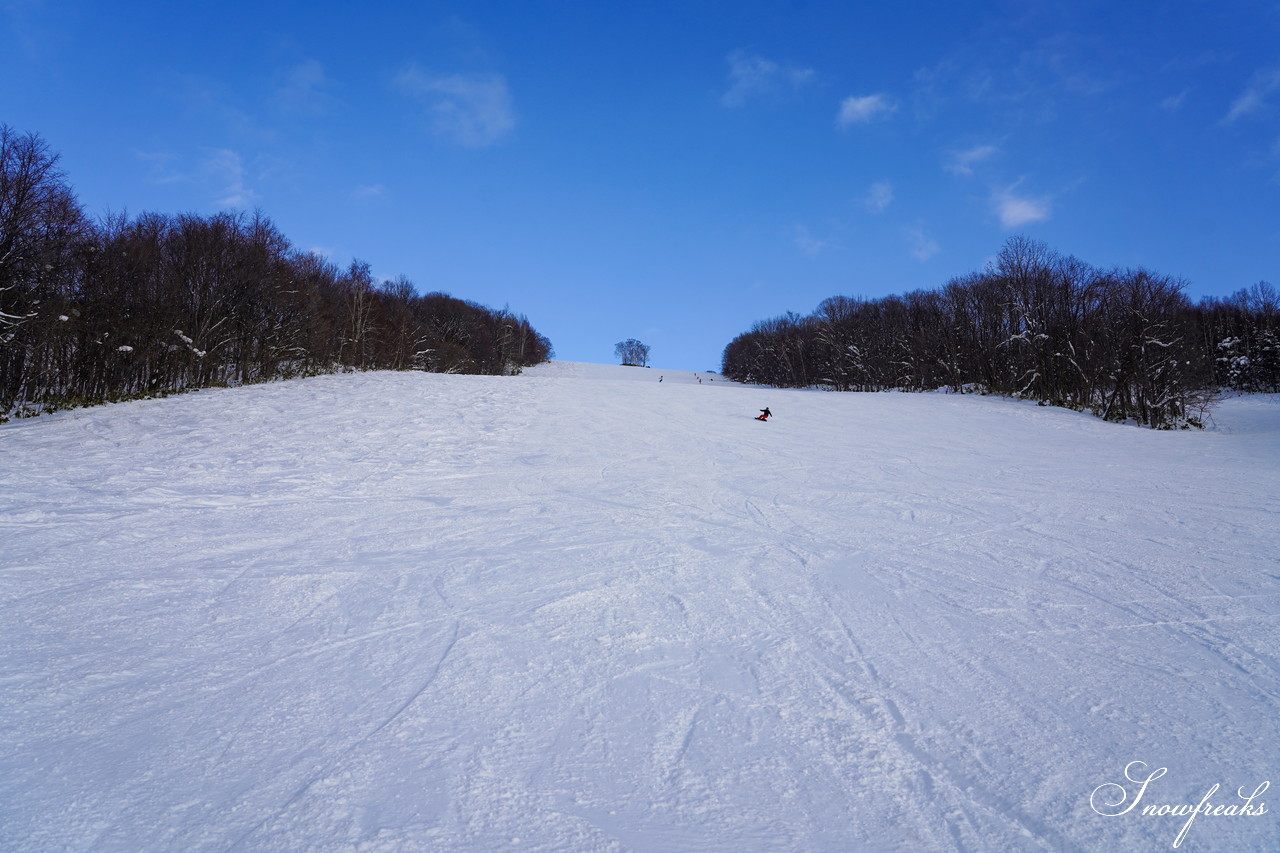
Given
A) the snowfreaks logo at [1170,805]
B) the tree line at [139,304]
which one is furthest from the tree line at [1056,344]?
the tree line at [139,304]

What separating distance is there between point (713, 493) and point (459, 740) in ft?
20.8

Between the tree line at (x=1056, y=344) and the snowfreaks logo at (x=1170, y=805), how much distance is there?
970 inches

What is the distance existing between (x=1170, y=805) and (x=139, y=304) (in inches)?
908

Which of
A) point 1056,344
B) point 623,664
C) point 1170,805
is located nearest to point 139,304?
point 623,664

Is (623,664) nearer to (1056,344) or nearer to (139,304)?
(139,304)

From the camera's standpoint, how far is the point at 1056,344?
28.1m

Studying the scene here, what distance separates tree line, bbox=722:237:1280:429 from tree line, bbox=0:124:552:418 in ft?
107

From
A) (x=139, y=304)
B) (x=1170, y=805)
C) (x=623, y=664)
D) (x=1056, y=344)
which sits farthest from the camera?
(x=1056, y=344)

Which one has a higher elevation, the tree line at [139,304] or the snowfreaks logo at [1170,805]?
the tree line at [139,304]

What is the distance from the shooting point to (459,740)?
304cm

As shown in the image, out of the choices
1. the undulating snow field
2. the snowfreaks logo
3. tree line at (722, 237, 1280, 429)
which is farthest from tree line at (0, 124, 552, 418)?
tree line at (722, 237, 1280, 429)

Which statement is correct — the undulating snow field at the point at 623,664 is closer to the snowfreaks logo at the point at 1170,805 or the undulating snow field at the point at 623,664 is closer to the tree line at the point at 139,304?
the snowfreaks logo at the point at 1170,805

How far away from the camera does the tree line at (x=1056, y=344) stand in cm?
2209

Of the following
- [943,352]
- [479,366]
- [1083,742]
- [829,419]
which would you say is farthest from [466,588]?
[479,366]
